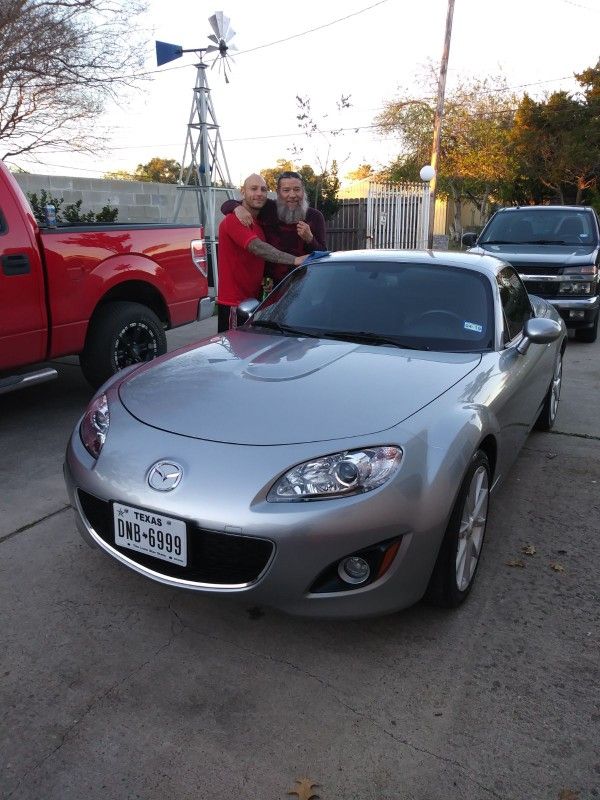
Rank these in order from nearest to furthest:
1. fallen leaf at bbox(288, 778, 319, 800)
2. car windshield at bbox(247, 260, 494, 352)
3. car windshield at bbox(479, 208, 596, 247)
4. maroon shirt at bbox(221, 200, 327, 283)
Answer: fallen leaf at bbox(288, 778, 319, 800) < car windshield at bbox(247, 260, 494, 352) < maroon shirt at bbox(221, 200, 327, 283) < car windshield at bbox(479, 208, 596, 247)

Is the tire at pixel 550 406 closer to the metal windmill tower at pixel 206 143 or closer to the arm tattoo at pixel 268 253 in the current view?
the arm tattoo at pixel 268 253

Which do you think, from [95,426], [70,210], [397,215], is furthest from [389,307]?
[397,215]

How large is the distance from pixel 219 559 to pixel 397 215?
53.3 ft

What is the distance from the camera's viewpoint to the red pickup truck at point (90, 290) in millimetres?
→ 4742

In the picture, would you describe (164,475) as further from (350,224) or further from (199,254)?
(350,224)

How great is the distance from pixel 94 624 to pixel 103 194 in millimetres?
10980

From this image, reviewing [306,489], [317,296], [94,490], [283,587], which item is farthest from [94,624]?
[317,296]

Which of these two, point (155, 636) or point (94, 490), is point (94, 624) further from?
point (94, 490)

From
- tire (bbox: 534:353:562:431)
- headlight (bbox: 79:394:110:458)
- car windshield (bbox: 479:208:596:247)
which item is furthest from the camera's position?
car windshield (bbox: 479:208:596:247)

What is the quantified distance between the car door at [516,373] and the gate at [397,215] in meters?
12.8

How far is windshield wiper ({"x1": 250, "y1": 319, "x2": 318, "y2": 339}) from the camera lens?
3682 mm

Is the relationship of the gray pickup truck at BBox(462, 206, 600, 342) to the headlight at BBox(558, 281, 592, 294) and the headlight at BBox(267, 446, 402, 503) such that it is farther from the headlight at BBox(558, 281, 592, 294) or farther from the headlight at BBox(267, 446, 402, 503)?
the headlight at BBox(267, 446, 402, 503)

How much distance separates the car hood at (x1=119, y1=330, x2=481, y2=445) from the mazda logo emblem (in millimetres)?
169

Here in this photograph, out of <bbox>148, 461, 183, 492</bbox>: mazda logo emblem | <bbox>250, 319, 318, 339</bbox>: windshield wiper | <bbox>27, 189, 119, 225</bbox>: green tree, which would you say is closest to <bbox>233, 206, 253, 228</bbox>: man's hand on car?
<bbox>250, 319, 318, 339</bbox>: windshield wiper
